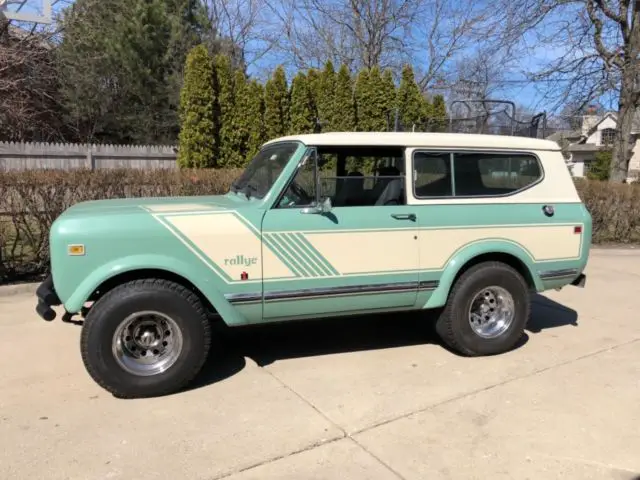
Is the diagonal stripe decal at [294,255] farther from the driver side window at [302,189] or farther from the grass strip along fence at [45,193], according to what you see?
the grass strip along fence at [45,193]

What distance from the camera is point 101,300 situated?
3.65 meters

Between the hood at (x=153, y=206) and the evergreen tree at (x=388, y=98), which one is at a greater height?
the evergreen tree at (x=388, y=98)

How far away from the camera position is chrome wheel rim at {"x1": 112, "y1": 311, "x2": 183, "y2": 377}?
3.73 meters

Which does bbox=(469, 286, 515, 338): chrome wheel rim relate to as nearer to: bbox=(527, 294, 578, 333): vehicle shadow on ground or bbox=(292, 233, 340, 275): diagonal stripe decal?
bbox=(527, 294, 578, 333): vehicle shadow on ground

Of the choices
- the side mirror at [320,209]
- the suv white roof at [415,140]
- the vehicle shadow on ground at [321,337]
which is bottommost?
the vehicle shadow on ground at [321,337]

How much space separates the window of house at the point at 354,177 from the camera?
4.11 m

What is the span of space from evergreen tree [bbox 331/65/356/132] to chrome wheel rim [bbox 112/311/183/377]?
11.7 meters

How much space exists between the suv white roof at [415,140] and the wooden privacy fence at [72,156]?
28.4 ft

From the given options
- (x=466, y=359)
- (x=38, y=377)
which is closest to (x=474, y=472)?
(x=466, y=359)

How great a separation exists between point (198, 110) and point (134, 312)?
428 inches

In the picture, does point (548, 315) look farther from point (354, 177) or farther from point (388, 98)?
point (388, 98)

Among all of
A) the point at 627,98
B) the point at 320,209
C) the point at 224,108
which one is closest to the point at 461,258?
the point at 320,209

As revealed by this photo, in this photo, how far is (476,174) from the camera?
4648mm

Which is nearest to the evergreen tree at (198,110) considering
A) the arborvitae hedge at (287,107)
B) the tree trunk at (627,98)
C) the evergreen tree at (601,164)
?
the arborvitae hedge at (287,107)
